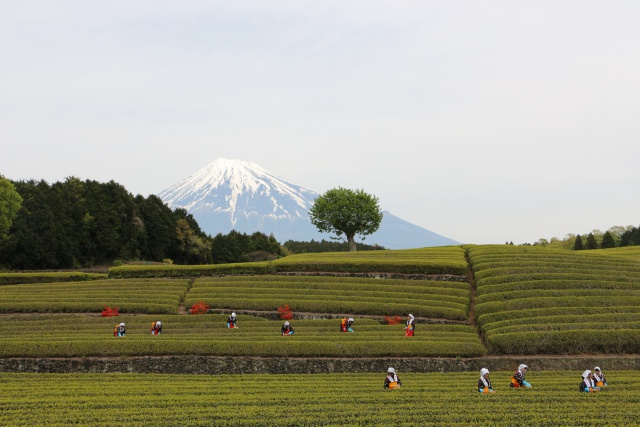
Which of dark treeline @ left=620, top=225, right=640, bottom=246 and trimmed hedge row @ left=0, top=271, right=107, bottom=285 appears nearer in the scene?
trimmed hedge row @ left=0, top=271, right=107, bottom=285

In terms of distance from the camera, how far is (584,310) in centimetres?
3925

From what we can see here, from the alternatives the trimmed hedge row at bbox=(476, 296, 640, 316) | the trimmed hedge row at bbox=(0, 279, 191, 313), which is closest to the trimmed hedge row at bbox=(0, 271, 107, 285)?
the trimmed hedge row at bbox=(0, 279, 191, 313)

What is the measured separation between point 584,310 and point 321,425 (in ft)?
93.3

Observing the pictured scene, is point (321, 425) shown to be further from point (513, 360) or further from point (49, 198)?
point (49, 198)

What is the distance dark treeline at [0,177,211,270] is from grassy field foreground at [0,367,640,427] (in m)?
55.7

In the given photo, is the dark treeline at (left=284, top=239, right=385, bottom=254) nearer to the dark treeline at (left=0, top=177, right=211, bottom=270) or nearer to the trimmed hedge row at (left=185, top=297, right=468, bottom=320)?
the dark treeline at (left=0, top=177, right=211, bottom=270)

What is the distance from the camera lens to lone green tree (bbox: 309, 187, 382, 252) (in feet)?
273

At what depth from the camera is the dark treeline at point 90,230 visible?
77875mm

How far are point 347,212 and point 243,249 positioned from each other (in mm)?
24532

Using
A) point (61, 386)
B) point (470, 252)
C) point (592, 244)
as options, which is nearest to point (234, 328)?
point (61, 386)

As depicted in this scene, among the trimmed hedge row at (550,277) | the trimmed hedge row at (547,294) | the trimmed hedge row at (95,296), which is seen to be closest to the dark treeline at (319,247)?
the trimmed hedge row at (95,296)

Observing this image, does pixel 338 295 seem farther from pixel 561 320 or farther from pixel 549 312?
pixel 561 320

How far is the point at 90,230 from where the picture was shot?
85562 millimetres

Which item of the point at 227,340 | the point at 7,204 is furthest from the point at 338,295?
the point at 7,204
